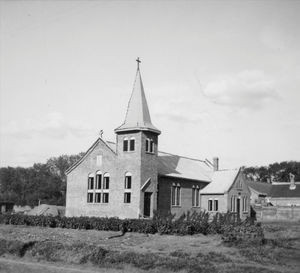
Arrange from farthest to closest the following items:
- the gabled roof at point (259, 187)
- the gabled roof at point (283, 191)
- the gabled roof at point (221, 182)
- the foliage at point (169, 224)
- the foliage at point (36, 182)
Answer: the foliage at point (36, 182) → the gabled roof at point (259, 187) → the gabled roof at point (283, 191) → the gabled roof at point (221, 182) → the foliage at point (169, 224)

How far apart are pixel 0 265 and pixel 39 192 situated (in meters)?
84.7

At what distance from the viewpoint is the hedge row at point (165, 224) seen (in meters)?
28.0

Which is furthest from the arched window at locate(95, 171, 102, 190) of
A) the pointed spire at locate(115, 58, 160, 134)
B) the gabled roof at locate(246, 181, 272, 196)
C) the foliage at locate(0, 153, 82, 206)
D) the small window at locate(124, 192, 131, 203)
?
the foliage at locate(0, 153, 82, 206)

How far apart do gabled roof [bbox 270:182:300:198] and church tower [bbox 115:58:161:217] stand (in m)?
39.3

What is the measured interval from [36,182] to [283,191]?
63.6 metres

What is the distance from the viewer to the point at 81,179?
45469 mm

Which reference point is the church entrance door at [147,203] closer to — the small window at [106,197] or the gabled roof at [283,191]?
the small window at [106,197]

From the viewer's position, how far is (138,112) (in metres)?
42.5

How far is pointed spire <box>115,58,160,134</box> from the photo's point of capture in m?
41.7

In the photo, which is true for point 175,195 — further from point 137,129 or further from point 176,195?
point 137,129

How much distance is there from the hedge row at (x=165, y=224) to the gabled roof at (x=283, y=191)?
45.5m

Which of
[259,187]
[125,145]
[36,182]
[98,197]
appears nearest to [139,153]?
[125,145]

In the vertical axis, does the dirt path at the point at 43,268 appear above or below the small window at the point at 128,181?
below

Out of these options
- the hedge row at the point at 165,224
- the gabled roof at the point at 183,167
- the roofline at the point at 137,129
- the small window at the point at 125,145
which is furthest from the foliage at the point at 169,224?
the gabled roof at the point at 183,167
